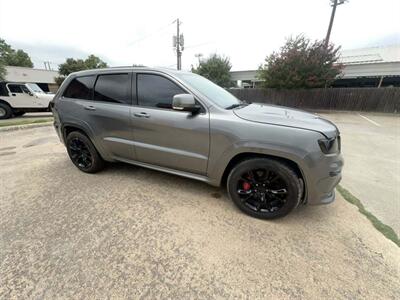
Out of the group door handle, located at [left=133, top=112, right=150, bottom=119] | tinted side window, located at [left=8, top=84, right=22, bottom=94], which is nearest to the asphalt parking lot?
door handle, located at [left=133, top=112, right=150, bottom=119]

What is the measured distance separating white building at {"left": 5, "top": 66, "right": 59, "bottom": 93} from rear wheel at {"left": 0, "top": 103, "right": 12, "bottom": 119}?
22.6 meters

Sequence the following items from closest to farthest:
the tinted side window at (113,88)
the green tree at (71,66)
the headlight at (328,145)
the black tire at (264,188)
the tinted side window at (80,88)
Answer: the headlight at (328,145) < the black tire at (264,188) < the tinted side window at (113,88) < the tinted side window at (80,88) < the green tree at (71,66)

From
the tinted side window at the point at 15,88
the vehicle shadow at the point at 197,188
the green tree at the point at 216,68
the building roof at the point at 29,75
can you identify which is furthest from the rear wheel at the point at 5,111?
the building roof at the point at 29,75

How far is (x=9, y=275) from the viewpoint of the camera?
5.43ft

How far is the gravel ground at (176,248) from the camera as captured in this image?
1571 millimetres

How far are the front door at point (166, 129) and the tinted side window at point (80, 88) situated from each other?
0.99 m

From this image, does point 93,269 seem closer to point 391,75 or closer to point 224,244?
point 224,244

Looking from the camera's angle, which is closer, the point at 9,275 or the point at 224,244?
the point at 9,275

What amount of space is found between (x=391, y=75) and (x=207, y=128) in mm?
25717

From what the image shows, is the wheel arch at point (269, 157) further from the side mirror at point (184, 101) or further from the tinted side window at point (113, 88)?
the tinted side window at point (113, 88)

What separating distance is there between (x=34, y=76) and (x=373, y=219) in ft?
136

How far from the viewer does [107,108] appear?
2.91 metres

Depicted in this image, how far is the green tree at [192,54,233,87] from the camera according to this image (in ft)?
81.4

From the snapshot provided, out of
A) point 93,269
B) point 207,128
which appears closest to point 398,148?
point 207,128
